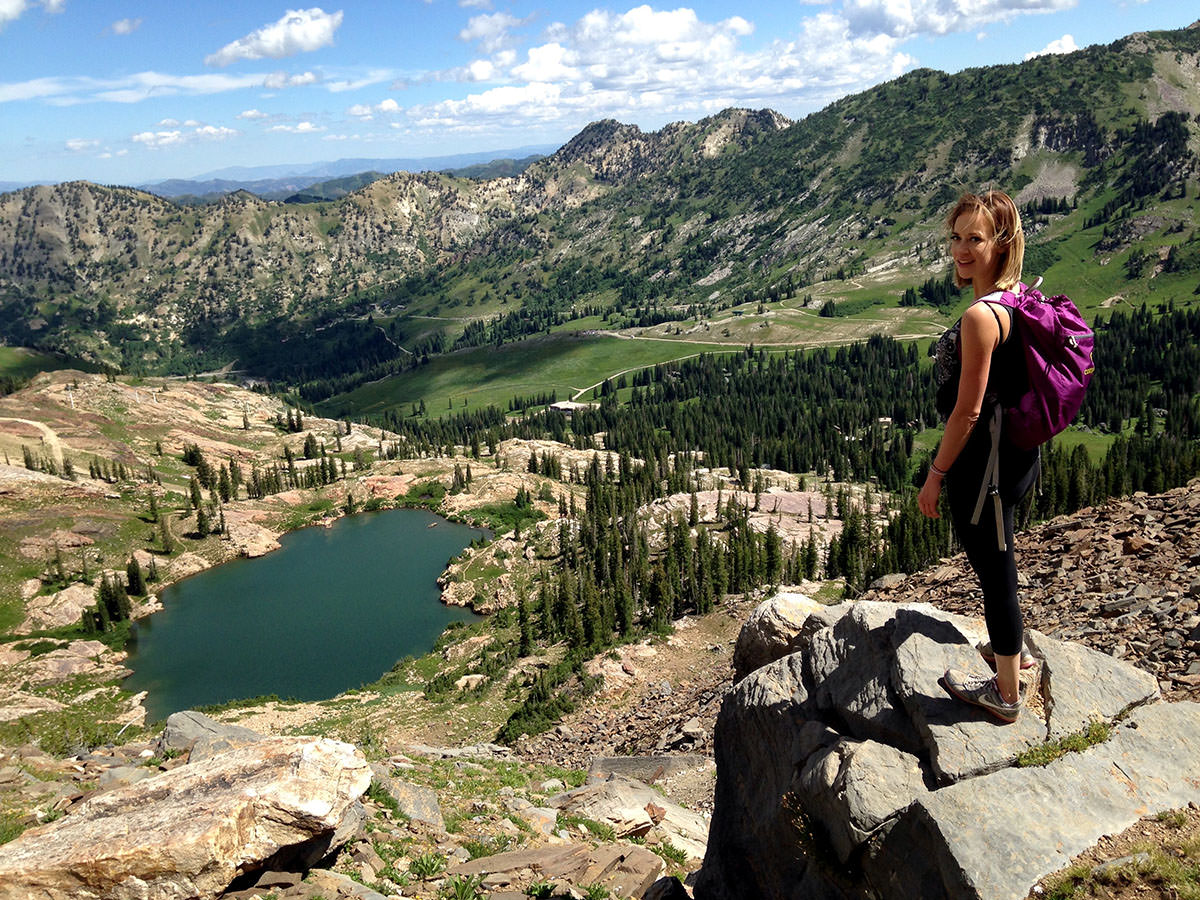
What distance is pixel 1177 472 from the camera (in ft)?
336

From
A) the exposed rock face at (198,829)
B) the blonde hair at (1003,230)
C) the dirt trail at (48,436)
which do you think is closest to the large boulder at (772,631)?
the exposed rock face at (198,829)

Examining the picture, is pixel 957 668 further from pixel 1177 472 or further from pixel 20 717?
pixel 1177 472

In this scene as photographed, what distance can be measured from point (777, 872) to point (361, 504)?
5979 inches

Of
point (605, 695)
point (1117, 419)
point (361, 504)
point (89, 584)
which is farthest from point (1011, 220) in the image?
point (1117, 419)

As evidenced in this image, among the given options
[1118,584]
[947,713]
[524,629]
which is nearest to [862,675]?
[947,713]

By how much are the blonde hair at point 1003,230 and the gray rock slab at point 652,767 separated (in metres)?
24.7

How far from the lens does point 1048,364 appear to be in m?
8.38

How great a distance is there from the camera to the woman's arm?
27.8 feet

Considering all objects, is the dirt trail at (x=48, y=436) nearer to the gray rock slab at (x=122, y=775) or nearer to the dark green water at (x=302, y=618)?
the dark green water at (x=302, y=618)

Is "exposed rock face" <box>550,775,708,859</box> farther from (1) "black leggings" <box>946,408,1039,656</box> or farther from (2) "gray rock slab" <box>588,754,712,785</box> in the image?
(1) "black leggings" <box>946,408,1039,656</box>

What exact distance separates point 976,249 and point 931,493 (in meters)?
3.26

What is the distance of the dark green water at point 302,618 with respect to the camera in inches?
3366

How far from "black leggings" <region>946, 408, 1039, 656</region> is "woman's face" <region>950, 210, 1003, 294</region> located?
5.96 feet

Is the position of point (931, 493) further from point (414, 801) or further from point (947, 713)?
point (414, 801)
